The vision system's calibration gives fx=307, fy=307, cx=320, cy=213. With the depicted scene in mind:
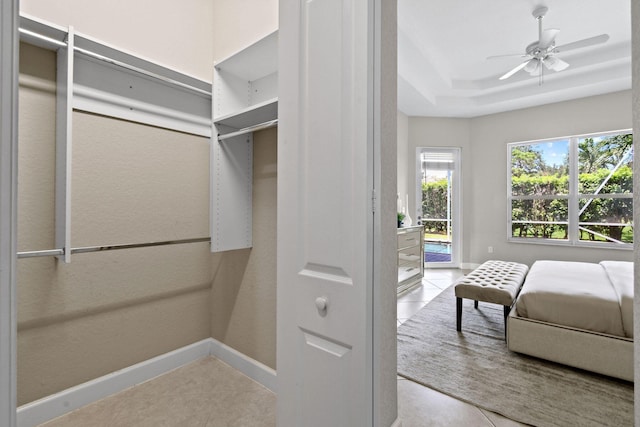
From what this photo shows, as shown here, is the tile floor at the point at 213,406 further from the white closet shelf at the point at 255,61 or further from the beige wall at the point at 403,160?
the beige wall at the point at 403,160

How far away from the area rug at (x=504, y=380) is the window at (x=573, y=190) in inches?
119

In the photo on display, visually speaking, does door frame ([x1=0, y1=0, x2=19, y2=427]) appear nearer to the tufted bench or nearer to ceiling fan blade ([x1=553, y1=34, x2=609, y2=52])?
the tufted bench

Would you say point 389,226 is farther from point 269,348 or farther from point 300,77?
point 269,348

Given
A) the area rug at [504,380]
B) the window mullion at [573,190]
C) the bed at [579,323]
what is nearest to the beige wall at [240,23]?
the area rug at [504,380]

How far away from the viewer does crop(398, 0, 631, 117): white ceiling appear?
120 inches

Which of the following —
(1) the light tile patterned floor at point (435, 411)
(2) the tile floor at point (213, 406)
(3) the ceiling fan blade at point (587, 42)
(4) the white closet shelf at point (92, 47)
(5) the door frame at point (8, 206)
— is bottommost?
(1) the light tile patterned floor at point (435, 411)

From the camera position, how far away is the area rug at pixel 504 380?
5.68 feet

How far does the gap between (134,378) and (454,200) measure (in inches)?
212

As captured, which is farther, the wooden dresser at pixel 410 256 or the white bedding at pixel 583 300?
the wooden dresser at pixel 410 256

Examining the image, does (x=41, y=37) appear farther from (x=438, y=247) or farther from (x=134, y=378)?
(x=438, y=247)

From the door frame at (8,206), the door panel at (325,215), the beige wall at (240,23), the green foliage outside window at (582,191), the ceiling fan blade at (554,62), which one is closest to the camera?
the door frame at (8,206)

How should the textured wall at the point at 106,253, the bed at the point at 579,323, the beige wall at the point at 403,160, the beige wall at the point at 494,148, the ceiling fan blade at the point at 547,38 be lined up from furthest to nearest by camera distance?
the beige wall at the point at 403,160
the beige wall at the point at 494,148
the ceiling fan blade at the point at 547,38
the bed at the point at 579,323
the textured wall at the point at 106,253

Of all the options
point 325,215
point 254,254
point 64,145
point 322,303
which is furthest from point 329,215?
point 64,145

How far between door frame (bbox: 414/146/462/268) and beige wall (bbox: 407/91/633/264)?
82 millimetres
